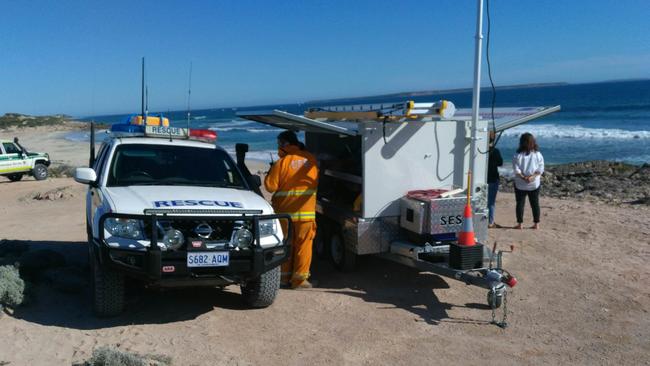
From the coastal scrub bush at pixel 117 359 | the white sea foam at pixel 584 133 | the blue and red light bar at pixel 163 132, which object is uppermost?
the blue and red light bar at pixel 163 132

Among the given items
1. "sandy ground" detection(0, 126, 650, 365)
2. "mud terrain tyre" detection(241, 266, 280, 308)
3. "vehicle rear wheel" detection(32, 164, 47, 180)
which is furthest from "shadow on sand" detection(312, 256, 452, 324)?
"vehicle rear wheel" detection(32, 164, 47, 180)

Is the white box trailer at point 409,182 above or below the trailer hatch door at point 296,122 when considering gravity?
below

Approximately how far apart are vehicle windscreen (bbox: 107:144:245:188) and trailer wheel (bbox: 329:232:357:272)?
1.67m

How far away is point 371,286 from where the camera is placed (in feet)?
22.9

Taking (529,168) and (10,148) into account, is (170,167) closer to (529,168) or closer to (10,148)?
(529,168)

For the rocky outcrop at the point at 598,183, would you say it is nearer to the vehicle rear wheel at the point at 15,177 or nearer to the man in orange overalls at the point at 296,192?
the man in orange overalls at the point at 296,192

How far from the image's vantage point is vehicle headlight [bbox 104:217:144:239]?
5.13 m

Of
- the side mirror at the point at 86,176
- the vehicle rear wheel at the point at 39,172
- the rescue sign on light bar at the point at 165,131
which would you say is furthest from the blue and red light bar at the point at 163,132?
the vehicle rear wheel at the point at 39,172

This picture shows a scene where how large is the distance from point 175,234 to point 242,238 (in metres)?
0.60

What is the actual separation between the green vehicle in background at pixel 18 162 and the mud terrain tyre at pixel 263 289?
53.7 ft

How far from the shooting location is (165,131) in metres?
6.98

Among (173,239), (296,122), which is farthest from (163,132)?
(173,239)

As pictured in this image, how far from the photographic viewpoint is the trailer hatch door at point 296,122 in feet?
21.0

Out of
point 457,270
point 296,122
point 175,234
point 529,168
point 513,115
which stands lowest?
point 457,270
